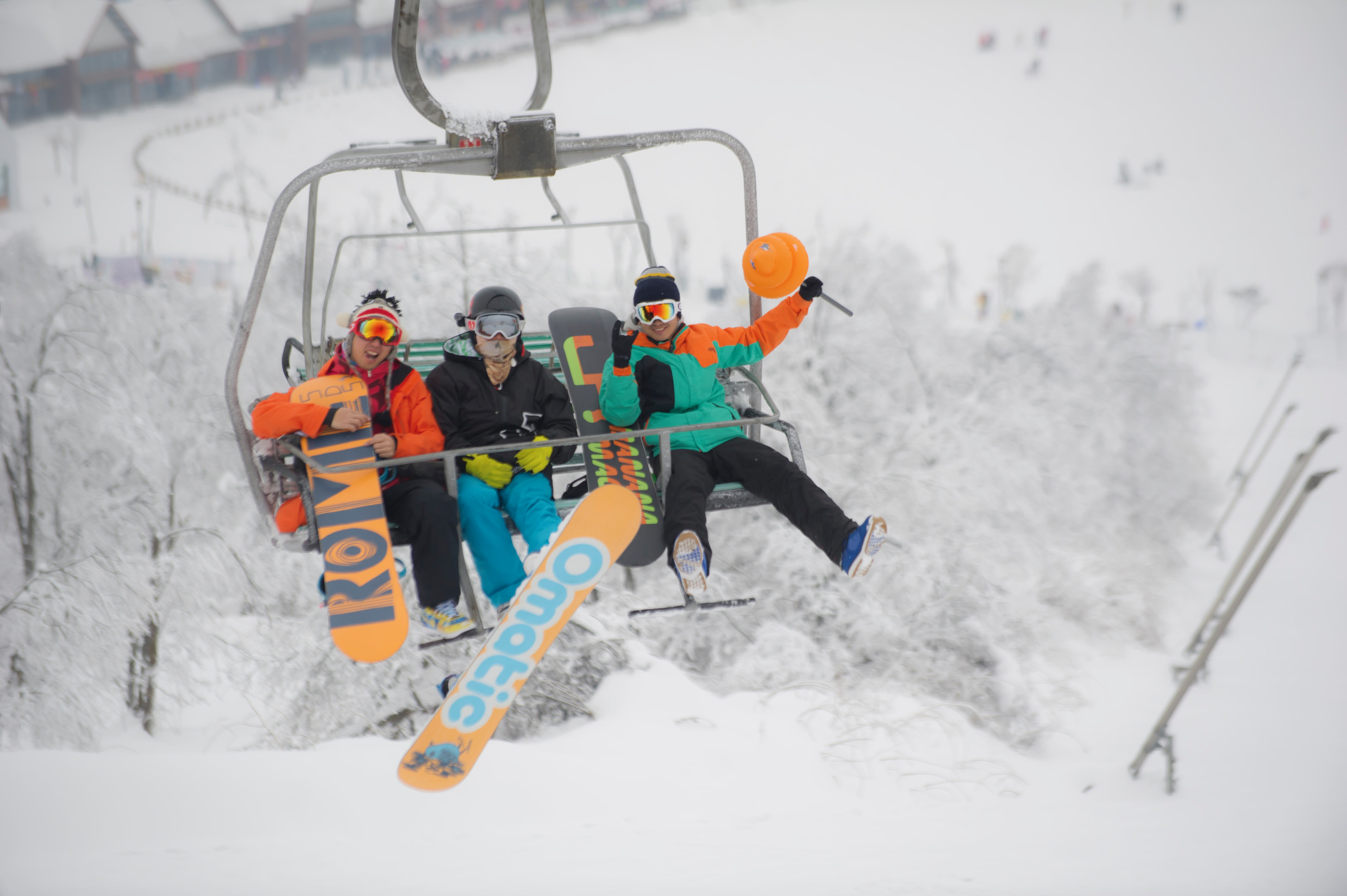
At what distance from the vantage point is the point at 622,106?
3628 cm

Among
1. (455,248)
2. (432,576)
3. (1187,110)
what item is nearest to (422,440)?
(432,576)

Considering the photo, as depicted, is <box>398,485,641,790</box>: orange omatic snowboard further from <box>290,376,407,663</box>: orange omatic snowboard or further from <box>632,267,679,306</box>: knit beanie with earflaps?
<box>632,267,679,306</box>: knit beanie with earflaps

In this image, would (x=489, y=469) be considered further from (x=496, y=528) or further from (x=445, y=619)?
(x=445, y=619)

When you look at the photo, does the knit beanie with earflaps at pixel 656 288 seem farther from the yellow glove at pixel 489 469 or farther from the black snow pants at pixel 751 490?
the yellow glove at pixel 489 469

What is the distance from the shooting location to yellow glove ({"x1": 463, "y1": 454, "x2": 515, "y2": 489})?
303cm

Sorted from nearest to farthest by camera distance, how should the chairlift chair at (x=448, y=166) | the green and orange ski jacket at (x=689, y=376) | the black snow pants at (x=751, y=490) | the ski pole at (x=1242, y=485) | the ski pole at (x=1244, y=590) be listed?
the chairlift chair at (x=448, y=166) → the black snow pants at (x=751, y=490) → the green and orange ski jacket at (x=689, y=376) → the ski pole at (x=1244, y=590) → the ski pole at (x=1242, y=485)

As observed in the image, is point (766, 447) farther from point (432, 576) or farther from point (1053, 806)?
point (1053, 806)

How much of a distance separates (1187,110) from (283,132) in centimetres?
4532

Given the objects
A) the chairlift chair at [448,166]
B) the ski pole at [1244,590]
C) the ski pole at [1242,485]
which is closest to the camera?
the chairlift chair at [448,166]

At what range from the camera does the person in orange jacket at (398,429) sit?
2754 mm

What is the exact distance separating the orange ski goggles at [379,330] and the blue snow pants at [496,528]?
51cm

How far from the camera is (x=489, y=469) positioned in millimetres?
3039

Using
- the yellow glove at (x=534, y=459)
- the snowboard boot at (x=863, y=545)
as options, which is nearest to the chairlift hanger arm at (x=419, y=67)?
the yellow glove at (x=534, y=459)

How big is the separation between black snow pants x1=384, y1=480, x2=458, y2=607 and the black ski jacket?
0.33 m
